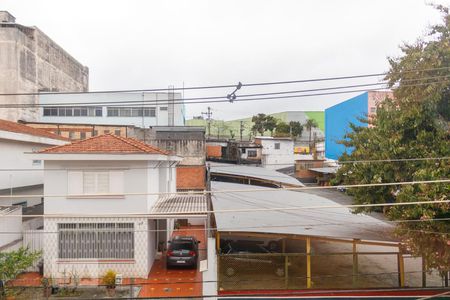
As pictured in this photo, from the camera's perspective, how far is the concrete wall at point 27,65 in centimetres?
2952

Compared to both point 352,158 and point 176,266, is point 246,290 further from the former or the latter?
point 352,158

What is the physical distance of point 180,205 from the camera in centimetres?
1529

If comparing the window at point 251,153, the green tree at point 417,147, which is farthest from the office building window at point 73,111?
the green tree at point 417,147

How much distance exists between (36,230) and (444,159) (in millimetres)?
13122

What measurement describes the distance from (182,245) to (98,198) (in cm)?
360

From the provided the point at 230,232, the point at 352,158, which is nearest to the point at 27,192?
the point at 230,232

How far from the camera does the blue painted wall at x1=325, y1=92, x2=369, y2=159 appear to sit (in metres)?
29.5

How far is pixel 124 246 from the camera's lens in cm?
1305

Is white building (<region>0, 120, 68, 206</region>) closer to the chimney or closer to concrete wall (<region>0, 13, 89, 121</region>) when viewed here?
concrete wall (<region>0, 13, 89, 121</region>)

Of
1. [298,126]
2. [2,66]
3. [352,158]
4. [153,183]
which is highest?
[2,66]

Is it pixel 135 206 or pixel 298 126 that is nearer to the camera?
pixel 135 206

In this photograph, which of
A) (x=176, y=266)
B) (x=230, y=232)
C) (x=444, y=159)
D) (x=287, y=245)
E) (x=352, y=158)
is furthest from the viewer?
(x=287, y=245)

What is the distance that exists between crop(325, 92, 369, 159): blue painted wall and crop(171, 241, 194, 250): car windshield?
17614mm

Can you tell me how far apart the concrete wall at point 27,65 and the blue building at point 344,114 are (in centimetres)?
2534
